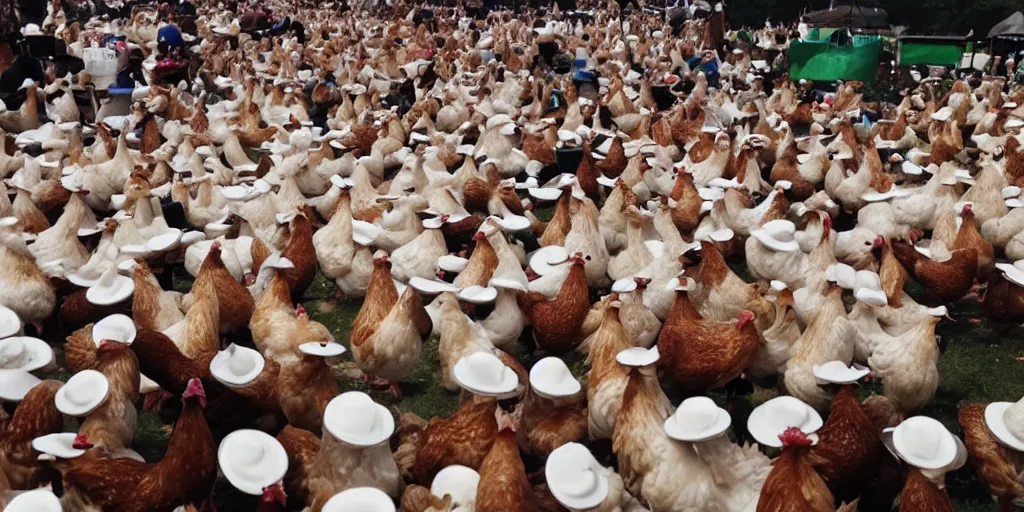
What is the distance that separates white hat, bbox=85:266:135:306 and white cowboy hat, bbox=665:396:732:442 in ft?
13.6

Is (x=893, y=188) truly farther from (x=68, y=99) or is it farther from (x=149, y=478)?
(x=68, y=99)

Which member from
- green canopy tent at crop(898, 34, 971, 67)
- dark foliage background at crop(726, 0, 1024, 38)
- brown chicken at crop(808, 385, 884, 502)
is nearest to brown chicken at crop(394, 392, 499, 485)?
brown chicken at crop(808, 385, 884, 502)

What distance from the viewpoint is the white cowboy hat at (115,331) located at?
5242mm

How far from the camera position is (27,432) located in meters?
4.54

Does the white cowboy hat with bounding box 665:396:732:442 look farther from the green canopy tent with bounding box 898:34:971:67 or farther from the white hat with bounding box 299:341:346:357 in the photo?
the green canopy tent with bounding box 898:34:971:67

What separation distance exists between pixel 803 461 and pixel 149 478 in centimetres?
327

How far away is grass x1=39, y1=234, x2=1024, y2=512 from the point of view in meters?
5.34

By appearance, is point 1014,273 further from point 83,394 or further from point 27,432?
point 27,432

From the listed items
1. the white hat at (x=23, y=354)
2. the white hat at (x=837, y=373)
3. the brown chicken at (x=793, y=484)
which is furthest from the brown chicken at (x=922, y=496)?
the white hat at (x=23, y=354)

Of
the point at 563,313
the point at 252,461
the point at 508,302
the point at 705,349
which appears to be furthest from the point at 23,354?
the point at 705,349

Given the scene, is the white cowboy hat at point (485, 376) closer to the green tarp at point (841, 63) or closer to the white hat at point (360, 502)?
the white hat at point (360, 502)

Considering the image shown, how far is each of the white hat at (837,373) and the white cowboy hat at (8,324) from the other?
530 centimetres

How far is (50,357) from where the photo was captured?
5.35 meters

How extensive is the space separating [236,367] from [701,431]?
106 inches
